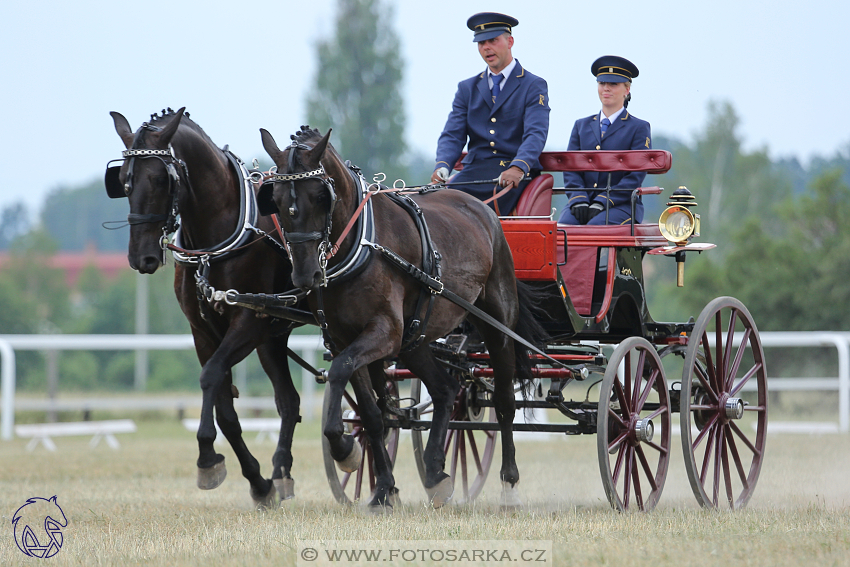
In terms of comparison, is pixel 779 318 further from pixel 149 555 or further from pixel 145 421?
pixel 149 555

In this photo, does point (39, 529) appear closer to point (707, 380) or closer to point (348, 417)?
point (348, 417)

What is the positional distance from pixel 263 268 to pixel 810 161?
4562 cm

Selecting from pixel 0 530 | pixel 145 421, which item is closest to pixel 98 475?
pixel 0 530

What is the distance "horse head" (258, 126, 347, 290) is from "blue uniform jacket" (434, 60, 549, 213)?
2013mm

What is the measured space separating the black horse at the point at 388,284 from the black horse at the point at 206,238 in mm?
529

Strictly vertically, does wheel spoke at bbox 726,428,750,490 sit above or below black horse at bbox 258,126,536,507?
below

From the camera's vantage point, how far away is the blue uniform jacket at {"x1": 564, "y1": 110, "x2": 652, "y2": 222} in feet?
23.2

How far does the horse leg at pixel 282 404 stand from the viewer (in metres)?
6.48

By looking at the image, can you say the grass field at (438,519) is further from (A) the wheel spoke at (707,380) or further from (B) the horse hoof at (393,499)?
(A) the wheel spoke at (707,380)

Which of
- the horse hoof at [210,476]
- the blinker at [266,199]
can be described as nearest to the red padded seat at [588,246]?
the blinker at [266,199]

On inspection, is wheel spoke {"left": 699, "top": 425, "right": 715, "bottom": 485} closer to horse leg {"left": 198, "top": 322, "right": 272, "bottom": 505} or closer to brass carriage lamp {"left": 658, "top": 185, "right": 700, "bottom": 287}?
brass carriage lamp {"left": 658, "top": 185, "right": 700, "bottom": 287}

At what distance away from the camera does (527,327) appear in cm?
649

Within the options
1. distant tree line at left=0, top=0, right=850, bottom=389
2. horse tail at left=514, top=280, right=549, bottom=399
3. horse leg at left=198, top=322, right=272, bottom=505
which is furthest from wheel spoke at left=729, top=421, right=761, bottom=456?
distant tree line at left=0, top=0, right=850, bottom=389

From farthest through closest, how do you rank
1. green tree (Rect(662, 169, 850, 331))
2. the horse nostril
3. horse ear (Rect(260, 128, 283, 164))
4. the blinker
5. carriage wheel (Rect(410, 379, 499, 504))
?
1. green tree (Rect(662, 169, 850, 331))
2. carriage wheel (Rect(410, 379, 499, 504))
3. the horse nostril
4. the blinker
5. horse ear (Rect(260, 128, 283, 164))
